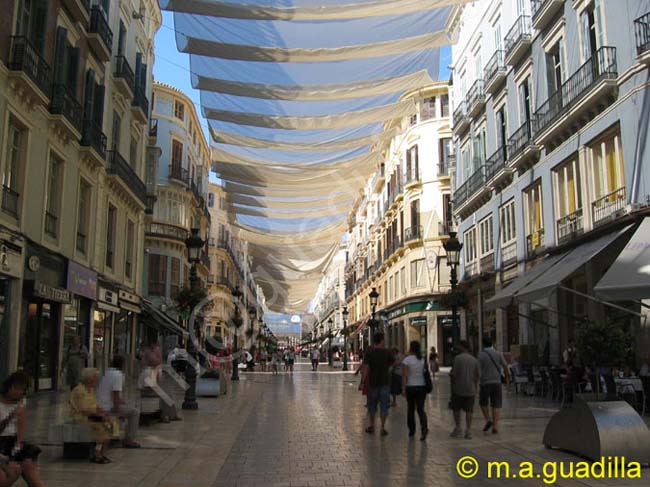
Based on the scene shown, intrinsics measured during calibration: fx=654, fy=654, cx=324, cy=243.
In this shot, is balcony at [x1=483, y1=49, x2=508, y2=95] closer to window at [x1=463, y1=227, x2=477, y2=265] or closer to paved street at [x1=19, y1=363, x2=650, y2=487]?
window at [x1=463, y1=227, x2=477, y2=265]

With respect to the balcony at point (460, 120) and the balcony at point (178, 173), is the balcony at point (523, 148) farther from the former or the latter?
Result: the balcony at point (178, 173)

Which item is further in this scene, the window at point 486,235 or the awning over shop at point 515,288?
the window at point 486,235

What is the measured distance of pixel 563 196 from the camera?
20172 mm

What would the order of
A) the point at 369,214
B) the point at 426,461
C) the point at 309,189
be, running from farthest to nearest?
the point at 369,214 < the point at 309,189 < the point at 426,461

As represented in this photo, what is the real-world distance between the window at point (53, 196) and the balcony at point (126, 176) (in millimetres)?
4026

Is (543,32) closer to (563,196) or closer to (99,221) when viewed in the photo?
(563,196)

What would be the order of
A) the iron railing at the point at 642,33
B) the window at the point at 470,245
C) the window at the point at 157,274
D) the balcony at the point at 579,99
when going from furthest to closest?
1. the window at the point at 157,274
2. the window at the point at 470,245
3. the balcony at the point at 579,99
4. the iron railing at the point at 642,33

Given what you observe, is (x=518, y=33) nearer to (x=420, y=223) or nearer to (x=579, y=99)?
(x=579, y=99)

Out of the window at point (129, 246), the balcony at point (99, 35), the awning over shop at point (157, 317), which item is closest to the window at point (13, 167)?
the balcony at point (99, 35)

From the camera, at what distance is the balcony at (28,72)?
14.8 meters

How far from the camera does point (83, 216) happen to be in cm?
2073

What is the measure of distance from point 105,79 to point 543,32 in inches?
574

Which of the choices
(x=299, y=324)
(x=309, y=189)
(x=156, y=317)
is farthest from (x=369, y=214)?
(x=299, y=324)

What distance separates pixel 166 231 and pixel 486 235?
2156 centimetres
